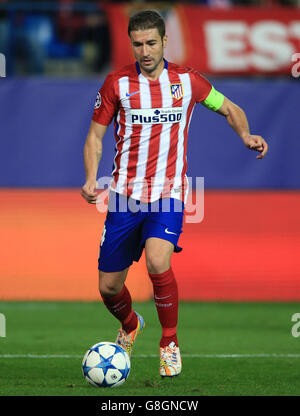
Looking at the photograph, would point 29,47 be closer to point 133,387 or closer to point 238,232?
point 238,232

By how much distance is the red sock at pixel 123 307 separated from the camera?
6379mm

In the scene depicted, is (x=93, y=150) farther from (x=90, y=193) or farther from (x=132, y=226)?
(x=132, y=226)

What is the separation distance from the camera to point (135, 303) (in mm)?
10391

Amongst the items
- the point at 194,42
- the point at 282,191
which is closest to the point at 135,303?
the point at 282,191

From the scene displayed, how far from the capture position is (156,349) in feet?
24.3

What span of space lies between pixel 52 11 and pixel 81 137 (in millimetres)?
2777

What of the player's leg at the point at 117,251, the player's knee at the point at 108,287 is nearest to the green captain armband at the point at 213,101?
the player's leg at the point at 117,251

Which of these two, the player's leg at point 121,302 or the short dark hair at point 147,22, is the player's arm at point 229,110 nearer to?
the short dark hair at point 147,22

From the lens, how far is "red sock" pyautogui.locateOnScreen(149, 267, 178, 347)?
5941 millimetres

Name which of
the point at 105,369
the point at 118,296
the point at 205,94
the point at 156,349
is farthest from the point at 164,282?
the point at 156,349

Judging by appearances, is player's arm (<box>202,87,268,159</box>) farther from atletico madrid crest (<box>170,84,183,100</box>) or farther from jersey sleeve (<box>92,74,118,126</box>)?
jersey sleeve (<box>92,74,118,126</box>)

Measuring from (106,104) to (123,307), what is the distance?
4.74 ft

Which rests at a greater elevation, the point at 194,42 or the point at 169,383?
the point at 194,42

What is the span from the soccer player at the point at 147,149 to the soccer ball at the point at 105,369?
1.40 feet
